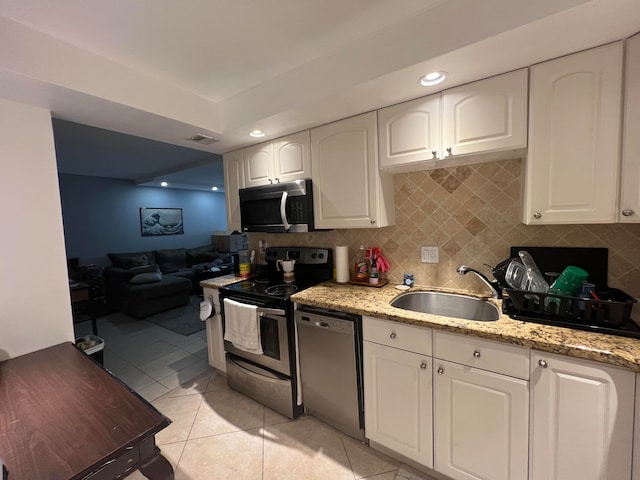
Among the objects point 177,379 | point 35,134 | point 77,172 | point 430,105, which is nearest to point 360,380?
point 430,105

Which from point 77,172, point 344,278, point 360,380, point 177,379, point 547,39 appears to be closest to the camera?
point 547,39

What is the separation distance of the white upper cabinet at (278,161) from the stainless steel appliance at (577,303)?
1.58 metres

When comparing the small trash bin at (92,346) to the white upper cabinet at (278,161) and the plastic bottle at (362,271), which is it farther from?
the plastic bottle at (362,271)

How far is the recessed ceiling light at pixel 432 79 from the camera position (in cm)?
138

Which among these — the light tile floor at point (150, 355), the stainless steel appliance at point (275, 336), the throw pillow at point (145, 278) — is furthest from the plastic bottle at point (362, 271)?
the throw pillow at point (145, 278)

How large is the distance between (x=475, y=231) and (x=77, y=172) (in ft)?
20.6

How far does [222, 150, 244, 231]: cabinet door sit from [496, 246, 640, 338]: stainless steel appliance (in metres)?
2.26

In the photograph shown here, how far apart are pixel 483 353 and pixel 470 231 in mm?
835

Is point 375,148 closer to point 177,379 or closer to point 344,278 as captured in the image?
point 344,278

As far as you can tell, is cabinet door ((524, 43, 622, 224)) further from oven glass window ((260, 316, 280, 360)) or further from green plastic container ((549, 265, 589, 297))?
oven glass window ((260, 316, 280, 360))

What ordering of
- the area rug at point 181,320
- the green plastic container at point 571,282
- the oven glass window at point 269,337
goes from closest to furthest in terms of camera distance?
the green plastic container at point 571,282
the oven glass window at point 269,337
the area rug at point 181,320

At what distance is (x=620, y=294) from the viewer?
1.36 m

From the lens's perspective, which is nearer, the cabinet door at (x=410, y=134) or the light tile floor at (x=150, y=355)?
the cabinet door at (x=410, y=134)

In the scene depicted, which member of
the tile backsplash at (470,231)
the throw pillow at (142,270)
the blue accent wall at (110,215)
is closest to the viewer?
the tile backsplash at (470,231)
